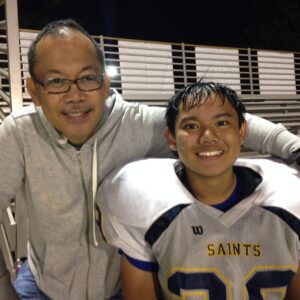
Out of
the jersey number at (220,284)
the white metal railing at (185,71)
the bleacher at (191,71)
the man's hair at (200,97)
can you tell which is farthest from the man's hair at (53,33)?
the white metal railing at (185,71)

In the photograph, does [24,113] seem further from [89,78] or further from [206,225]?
[206,225]

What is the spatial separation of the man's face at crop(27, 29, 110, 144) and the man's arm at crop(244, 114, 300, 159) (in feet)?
2.13

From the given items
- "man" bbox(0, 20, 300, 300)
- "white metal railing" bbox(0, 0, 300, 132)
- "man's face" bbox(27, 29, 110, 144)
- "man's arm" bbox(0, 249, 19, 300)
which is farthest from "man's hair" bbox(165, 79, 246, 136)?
A: "white metal railing" bbox(0, 0, 300, 132)

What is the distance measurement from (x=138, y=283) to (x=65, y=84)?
0.77 metres

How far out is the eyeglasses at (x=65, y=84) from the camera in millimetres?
1429

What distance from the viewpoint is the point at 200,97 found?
1.41m

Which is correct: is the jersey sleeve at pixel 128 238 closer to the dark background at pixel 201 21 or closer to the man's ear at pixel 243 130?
the man's ear at pixel 243 130

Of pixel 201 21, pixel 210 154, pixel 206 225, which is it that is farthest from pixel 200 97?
pixel 201 21

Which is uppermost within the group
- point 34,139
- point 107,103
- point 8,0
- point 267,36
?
point 267,36

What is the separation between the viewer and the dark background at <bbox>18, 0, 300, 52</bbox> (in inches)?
467

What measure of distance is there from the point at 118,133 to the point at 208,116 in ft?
1.33

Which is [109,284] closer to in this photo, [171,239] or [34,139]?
[171,239]

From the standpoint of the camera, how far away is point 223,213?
4.36ft

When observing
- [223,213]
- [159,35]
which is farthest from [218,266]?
[159,35]
